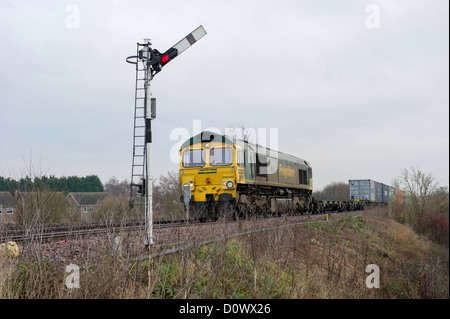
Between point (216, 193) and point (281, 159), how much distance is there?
611cm

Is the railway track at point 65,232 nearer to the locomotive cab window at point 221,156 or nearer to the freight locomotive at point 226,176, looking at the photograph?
the freight locomotive at point 226,176

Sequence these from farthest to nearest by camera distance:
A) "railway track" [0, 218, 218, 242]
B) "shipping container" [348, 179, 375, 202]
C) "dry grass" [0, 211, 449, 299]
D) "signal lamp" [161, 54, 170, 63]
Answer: "shipping container" [348, 179, 375, 202], "signal lamp" [161, 54, 170, 63], "railway track" [0, 218, 218, 242], "dry grass" [0, 211, 449, 299]

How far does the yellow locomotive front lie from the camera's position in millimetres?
16250

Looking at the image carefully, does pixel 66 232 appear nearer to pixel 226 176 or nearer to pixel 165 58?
pixel 165 58

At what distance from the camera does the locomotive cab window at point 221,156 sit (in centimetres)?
1648

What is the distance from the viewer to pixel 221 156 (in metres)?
16.6

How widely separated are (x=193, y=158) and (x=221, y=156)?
1364mm

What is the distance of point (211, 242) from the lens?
765cm

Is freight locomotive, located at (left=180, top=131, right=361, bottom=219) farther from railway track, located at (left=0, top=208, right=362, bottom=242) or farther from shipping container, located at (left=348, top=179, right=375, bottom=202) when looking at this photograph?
shipping container, located at (left=348, top=179, right=375, bottom=202)

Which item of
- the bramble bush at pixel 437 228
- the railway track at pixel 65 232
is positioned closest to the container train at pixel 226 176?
the railway track at pixel 65 232

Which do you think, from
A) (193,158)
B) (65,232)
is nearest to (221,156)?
(193,158)

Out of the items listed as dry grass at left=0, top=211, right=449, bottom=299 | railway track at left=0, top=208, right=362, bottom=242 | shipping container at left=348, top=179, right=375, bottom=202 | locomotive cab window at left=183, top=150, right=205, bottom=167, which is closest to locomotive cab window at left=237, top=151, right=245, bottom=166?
locomotive cab window at left=183, top=150, right=205, bottom=167
